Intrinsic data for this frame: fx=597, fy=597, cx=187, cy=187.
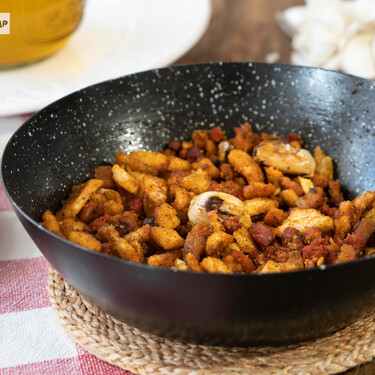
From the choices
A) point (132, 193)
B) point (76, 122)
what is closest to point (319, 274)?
point (132, 193)

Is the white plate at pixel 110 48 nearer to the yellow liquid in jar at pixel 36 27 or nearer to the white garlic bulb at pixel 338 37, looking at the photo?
the yellow liquid in jar at pixel 36 27

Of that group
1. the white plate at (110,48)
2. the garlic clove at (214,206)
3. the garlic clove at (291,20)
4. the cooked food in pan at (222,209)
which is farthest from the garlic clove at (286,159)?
the garlic clove at (291,20)

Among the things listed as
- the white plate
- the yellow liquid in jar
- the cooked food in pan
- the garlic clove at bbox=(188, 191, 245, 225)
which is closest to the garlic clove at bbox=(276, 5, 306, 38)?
the white plate

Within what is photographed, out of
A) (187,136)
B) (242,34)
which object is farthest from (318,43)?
(187,136)

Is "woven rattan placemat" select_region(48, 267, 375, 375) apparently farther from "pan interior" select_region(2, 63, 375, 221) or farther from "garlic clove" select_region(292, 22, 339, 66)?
"garlic clove" select_region(292, 22, 339, 66)

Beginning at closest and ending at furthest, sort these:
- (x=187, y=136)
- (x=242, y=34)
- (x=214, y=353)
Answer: (x=214, y=353), (x=187, y=136), (x=242, y=34)

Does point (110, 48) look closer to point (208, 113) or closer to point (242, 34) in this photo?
point (242, 34)

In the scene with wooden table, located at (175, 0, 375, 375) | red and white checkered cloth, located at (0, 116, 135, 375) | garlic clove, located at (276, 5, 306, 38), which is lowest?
red and white checkered cloth, located at (0, 116, 135, 375)
